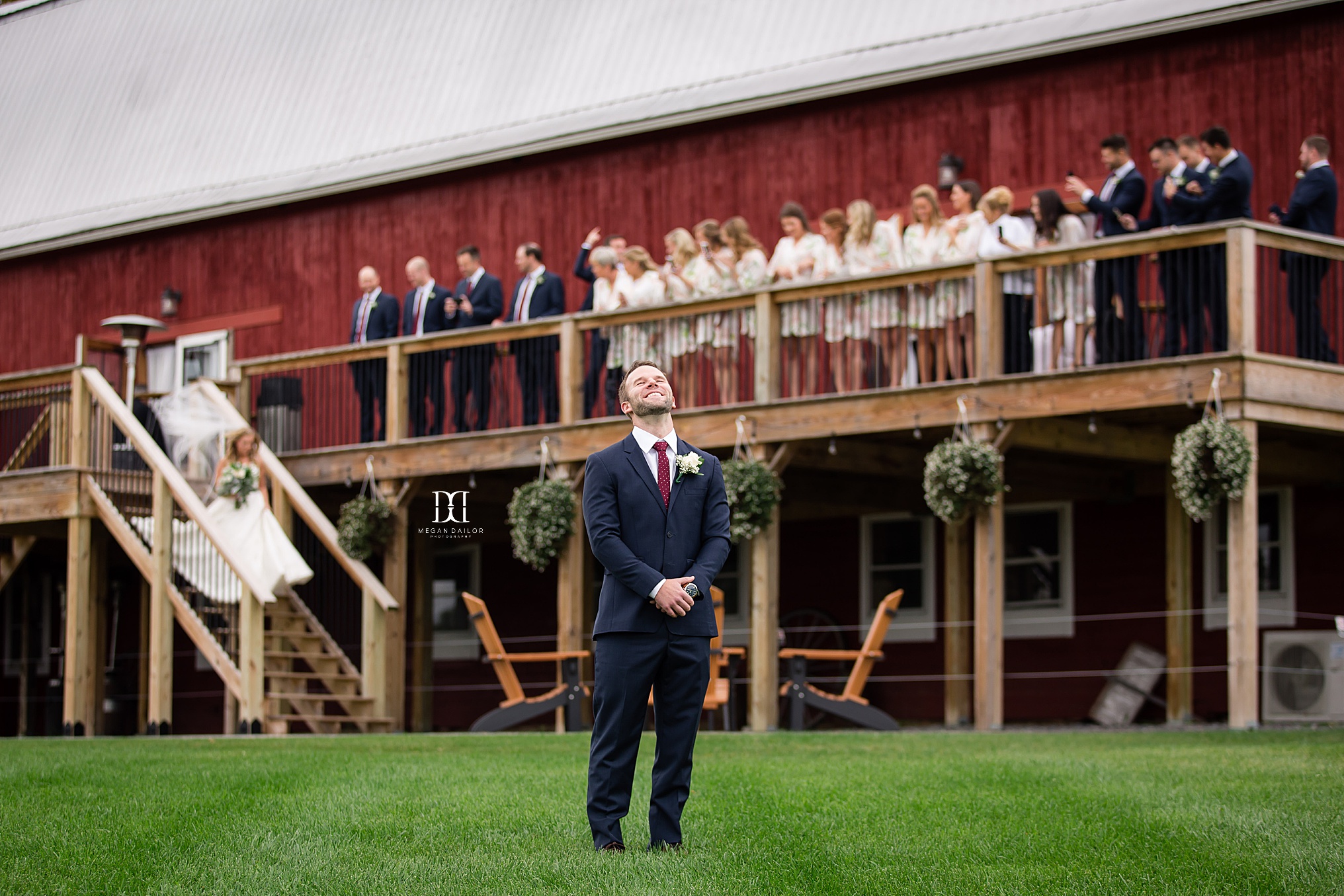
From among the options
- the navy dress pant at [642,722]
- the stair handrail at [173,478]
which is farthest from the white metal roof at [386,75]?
the navy dress pant at [642,722]

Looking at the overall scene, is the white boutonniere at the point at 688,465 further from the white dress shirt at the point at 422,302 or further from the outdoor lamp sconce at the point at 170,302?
the outdoor lamp sconce at the point at 170,302

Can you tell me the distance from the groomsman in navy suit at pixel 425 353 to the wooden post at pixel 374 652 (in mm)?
1867

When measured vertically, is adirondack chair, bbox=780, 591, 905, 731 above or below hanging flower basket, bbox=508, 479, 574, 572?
below

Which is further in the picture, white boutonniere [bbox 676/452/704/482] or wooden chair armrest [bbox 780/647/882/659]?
wooden chair armrest [bbox 780/647/882/659]

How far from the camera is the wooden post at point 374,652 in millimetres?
16641

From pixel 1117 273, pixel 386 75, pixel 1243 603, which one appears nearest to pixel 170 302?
pixel 386 75

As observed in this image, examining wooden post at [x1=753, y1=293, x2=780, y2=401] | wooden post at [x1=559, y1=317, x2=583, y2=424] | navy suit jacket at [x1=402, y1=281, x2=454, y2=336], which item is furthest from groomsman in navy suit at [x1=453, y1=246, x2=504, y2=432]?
wooden post at [x1=753, y1=293, x2=780, y2=401]

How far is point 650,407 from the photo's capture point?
21.5 feet

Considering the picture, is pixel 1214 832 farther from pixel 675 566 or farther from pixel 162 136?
pixel 162 136

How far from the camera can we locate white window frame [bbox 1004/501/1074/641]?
705 inches

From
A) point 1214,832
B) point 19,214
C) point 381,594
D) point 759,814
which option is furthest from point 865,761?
point 19,214

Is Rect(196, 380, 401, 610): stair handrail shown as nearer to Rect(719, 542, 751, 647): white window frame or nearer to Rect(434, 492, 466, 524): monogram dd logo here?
Rect(434, 492, 466, 524): monogram dd logo

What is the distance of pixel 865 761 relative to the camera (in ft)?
33.1

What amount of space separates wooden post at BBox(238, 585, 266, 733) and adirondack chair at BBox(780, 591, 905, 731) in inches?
181
